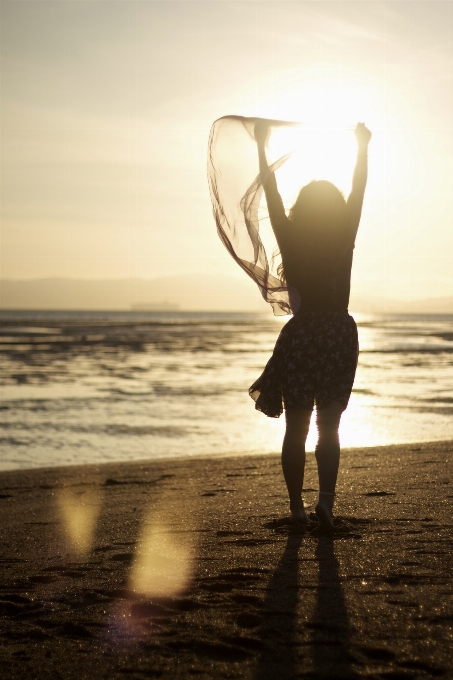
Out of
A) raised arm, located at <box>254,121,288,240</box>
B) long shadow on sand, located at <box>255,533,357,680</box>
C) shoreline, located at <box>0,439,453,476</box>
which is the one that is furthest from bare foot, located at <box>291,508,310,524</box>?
shoreline, located at <box>0,439,453,476</box>

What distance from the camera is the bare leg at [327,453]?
4.05 meters

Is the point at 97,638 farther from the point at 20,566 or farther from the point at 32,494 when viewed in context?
the point at 32,494

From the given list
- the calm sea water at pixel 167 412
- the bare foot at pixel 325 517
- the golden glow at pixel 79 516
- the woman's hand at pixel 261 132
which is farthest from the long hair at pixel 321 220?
the calm sea water at pixel 167 412

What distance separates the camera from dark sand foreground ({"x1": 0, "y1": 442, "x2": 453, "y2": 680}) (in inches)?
101

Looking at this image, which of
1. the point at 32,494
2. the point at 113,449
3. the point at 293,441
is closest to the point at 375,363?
the point at 113,449

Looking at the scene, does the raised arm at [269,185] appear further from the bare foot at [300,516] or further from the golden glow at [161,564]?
the golden glow at [161,564]

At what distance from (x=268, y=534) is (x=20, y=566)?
1343mm

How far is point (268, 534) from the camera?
13.6 feet

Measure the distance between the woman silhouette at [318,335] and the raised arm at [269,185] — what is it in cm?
1

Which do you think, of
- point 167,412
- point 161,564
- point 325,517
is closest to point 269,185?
point 325,517

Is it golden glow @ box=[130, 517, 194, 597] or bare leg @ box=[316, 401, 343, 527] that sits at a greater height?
bare leg @ box=[316, 401, 343, 527]

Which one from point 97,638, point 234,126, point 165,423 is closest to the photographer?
point 97,638

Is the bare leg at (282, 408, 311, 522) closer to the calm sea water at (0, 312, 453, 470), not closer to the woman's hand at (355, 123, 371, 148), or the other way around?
the woman's hand at (355, 123, 371, 148)

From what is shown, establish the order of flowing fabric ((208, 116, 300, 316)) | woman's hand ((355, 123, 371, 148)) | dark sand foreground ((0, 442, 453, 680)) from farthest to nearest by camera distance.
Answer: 1. flowing fabric ((208, 116, 300, 316))
2. woman's hand ((355, 123, 371, 148))
3. dark sand foreground ((0, 442, 453, 680))
